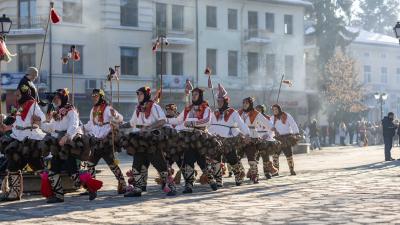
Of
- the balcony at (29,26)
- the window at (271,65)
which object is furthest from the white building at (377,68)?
the balcony at (29,26)

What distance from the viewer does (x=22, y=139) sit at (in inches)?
484

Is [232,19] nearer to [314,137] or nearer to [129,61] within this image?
[129,61]

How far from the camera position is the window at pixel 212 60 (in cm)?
4397

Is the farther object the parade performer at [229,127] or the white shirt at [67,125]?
the parade performer at [229,127]

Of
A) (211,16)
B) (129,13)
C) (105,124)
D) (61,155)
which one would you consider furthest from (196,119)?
(211,16)

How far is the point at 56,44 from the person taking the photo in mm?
37312

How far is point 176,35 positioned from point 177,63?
1.68 metres

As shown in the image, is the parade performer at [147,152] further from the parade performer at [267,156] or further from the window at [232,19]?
the window at [232,19]

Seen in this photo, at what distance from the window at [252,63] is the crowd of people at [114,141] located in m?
31.4

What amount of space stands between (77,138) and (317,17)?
46.2 m

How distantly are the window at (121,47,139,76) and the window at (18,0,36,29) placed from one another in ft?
17.2

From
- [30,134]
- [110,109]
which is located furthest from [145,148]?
[30,134]

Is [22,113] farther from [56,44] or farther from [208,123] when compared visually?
[56,44]

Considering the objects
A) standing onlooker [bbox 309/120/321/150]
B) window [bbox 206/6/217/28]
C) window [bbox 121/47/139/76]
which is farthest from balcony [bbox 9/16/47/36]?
standing onlooker [bbox 309/120/321/150]
